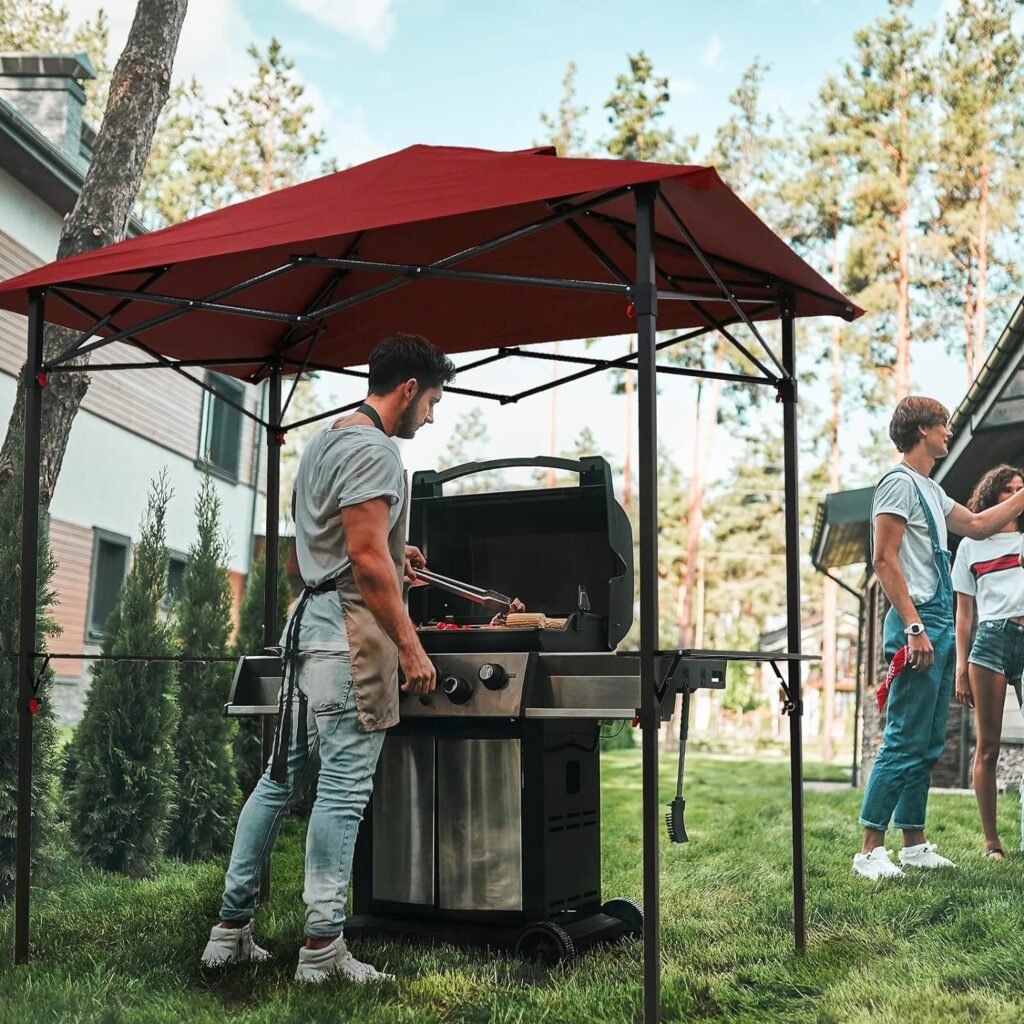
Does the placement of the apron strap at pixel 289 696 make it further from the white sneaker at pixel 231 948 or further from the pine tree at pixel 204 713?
the pine tree at pixel 204 713

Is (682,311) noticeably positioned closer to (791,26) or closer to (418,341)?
(418,341)

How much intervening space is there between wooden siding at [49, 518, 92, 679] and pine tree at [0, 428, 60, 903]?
21.5 ft

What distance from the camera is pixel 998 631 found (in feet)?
19.7

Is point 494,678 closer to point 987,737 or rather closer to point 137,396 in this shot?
point 987,737

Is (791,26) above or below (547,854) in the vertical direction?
above

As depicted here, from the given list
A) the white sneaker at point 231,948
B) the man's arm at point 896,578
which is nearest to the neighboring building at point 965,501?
the man's arm at point 896,578

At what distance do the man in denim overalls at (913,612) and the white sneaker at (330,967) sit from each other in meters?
2.56

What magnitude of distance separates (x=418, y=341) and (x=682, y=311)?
61.4 inches

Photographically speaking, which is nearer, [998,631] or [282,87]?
[998,631]

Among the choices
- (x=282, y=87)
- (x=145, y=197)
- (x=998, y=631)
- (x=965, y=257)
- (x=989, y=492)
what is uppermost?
(x=282, y=87)

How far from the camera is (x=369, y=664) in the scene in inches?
146

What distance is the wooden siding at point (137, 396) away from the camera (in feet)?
37.6

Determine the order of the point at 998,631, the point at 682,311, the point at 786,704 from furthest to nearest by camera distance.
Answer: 1. the point at 998,631
2. the point at 682,311
3. the point at 786,704

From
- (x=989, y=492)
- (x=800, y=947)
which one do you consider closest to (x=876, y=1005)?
(x=800, y=947)
